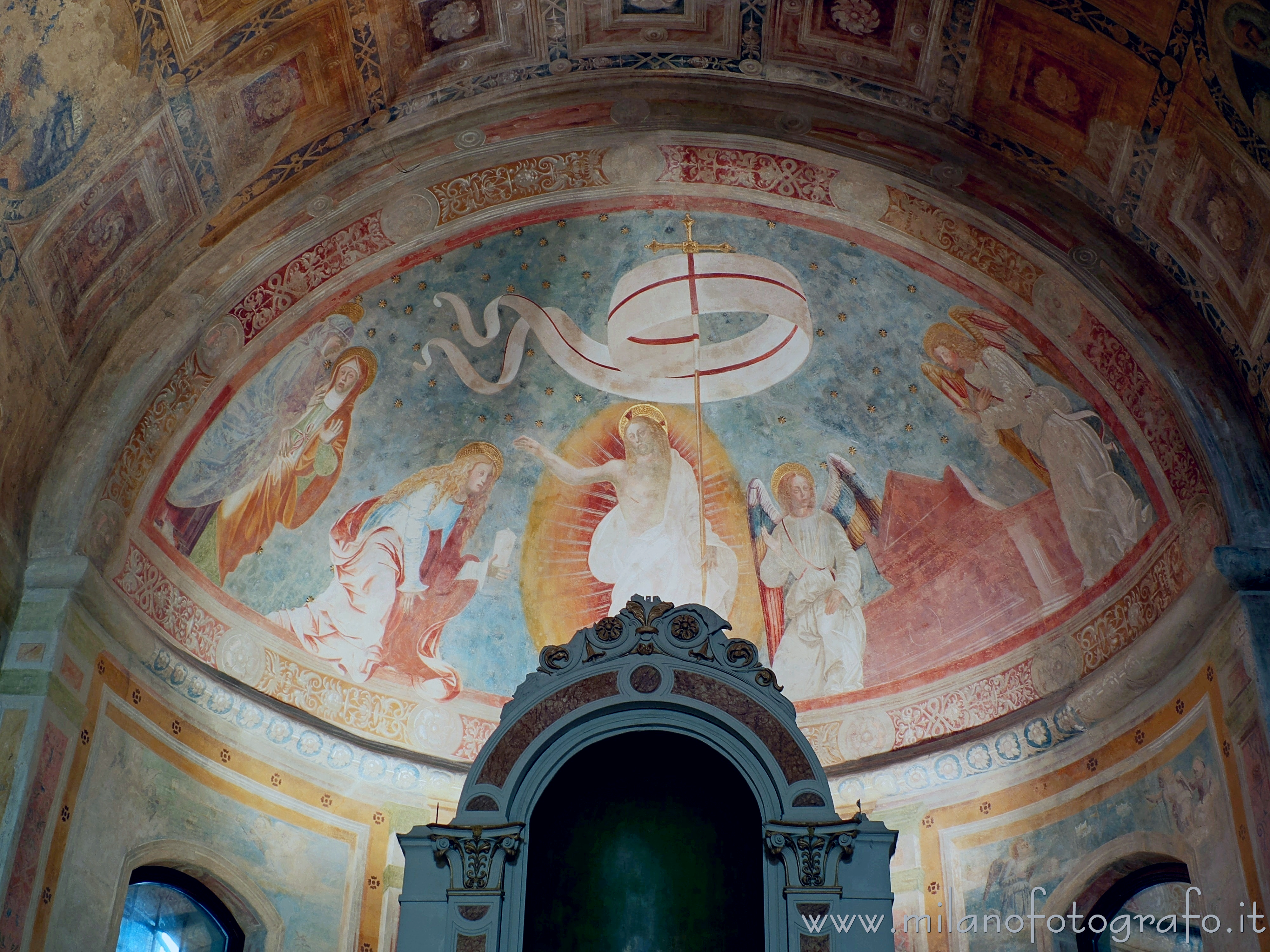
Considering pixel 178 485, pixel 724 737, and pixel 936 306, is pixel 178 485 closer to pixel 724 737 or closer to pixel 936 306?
pixel 724 737

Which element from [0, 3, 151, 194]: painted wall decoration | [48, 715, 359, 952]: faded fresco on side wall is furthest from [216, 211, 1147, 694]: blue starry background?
[0, 3, 151, 194]: painted wall decoration

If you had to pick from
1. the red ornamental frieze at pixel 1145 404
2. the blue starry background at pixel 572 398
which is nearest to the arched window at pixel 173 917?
the blue starry background at pixel 572 398

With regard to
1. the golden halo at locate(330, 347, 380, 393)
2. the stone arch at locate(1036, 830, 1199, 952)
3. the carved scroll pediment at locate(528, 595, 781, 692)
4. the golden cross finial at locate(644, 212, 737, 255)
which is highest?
the golden cross finial at locate(644, 212, 737, 255)

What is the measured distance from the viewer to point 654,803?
34.7ft

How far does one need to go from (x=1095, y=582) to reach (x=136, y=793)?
370 inches

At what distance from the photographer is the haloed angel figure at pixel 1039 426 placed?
12.4 m

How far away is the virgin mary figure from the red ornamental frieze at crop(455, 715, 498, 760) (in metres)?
0.37

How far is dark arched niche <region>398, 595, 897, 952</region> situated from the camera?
9180mm

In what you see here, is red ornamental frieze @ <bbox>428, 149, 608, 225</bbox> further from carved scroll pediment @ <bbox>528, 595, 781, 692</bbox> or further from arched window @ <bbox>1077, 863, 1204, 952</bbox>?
arched window @ <bbox>1077, 863, 1204, 952</bbox>

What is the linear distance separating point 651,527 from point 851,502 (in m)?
2.40

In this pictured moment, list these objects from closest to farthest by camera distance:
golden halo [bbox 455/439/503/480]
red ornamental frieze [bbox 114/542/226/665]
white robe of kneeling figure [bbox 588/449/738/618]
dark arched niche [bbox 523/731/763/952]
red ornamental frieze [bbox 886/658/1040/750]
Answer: dark arched niche [bbox 523/731/763/952], red ornamental frieze [bbox 114/542/226/665], red ornamental frieze [bbox 886/658/1040/750], golden halo [bbox 455/439/503/480], white robe of kneeling figure [bbox 588/449/738/618]

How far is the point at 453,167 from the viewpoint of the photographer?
13008 mm

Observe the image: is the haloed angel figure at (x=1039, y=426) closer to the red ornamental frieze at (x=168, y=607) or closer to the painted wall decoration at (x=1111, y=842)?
the painted wall decoration at (x=1111, y=842)

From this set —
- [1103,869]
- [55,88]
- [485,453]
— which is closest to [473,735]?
[485,453]
